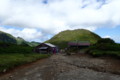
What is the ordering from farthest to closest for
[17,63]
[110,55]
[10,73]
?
[110,55], [17,63], [10,73]

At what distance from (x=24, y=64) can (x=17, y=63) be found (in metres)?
2.93

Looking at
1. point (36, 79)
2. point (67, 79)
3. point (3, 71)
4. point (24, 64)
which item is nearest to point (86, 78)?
point (67, 79)

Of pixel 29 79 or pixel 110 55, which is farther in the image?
pixel 110 55

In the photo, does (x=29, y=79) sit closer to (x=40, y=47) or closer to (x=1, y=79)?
(x=1, y=79)

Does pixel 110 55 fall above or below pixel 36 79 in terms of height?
above

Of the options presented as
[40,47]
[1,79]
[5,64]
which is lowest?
[1,79]

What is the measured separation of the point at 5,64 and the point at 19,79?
9.46 m

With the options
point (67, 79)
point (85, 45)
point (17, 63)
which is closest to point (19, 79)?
point (67, 79)

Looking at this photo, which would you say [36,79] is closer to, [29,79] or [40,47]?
[29,79]

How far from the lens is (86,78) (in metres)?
28.2

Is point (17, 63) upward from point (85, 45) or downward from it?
downward

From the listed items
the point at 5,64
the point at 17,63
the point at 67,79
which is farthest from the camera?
→ the point at 17,63

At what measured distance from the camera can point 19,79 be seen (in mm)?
29250

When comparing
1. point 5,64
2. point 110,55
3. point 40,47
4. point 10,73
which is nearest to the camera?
point 10,73
